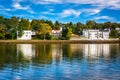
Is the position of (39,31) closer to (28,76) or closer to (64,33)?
(64,33)

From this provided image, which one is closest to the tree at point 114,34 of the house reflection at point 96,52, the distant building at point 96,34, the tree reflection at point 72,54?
the distant building at point 96,34

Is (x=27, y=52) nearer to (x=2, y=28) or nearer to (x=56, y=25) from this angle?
(x=2, y=28)

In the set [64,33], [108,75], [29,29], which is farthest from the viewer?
[29,29]

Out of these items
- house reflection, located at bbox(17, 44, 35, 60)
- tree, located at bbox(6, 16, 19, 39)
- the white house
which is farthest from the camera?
the white house

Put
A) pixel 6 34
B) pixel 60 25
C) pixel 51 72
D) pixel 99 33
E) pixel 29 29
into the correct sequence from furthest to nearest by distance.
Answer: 1. pixel 60 25
2. pixel 99 33
3. pixel 29 29
4. pixel 6 34
5. pixel 51 72

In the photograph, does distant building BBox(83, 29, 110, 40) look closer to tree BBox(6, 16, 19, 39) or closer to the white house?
tree BBox(6, 16, 19, 39)

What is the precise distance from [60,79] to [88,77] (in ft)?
6.88

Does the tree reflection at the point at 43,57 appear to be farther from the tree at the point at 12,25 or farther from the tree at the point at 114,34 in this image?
the tree at the point at 114,34

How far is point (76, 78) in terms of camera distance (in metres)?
Answer: 23.4

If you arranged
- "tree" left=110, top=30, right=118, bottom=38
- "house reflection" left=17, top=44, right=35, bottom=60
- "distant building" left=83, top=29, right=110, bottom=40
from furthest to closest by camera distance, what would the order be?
"tree" left=110, top=30, right=118, bottom=38, "distant building" left=83, top=29, right=110, bottom=40, "house reflection" left=17, top=44, right=35, bottom=60

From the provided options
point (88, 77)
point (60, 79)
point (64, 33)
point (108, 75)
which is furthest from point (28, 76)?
point (64, 33)

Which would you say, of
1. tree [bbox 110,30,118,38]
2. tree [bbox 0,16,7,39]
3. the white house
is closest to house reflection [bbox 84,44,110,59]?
tree [bbox 0,16,7,39]

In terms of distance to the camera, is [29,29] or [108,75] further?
[29,29]

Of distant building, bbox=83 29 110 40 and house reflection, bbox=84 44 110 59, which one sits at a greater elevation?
distant building, bbox=83 29 110 40
